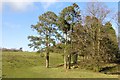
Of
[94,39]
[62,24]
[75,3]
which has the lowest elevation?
[94,39]

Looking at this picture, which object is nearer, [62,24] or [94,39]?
[94,39]

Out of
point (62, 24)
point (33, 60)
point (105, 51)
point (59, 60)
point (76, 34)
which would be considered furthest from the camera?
point (59, 60)

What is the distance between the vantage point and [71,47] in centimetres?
4575

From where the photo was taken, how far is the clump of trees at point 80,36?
40.9 meters

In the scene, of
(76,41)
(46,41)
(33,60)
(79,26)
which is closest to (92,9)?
(79,26)

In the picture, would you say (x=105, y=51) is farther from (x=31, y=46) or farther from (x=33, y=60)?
(x=33, y=60)

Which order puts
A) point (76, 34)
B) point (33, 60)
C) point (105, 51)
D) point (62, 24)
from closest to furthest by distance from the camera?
1. point (105, 51)
2. point (76, 34)
3. point (62, 24)
4. point (33, 60)

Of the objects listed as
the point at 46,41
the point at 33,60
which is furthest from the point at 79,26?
the point at 33,60

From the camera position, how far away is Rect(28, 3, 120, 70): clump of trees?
40.9 meters

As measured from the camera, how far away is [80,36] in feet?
141

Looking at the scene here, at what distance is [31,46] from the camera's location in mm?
49656

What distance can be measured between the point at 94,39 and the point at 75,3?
10299 millimetres

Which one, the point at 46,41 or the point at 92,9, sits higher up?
the point at 92,9

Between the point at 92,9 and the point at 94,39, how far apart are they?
5189 millimetres
